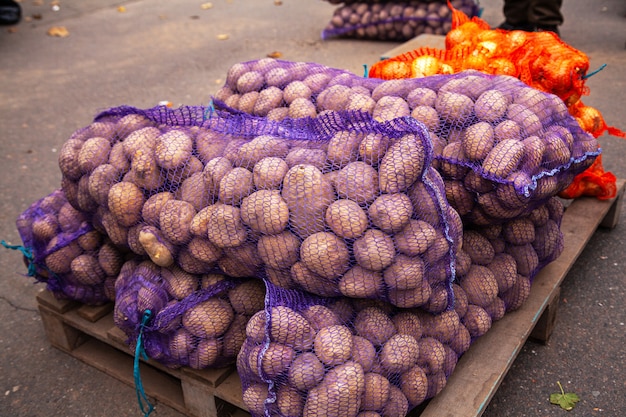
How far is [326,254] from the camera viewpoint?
1989 mm

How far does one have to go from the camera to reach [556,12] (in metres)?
5.93

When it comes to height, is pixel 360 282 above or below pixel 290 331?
above

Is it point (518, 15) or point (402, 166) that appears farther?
point (518, 15)

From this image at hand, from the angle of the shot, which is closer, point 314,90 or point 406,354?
point 406,354

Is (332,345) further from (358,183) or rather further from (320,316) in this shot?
(358,183)

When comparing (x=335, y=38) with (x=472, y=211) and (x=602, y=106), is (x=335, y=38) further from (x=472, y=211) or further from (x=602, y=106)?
(x=472, y=211)

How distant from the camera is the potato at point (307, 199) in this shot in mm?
2035

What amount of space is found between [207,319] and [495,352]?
1.07m

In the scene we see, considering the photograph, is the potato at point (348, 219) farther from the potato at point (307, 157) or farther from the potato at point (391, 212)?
the potato at point (307, 157)

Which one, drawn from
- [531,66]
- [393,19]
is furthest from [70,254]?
[393,19]

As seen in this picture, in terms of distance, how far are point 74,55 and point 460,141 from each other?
18.3 ft

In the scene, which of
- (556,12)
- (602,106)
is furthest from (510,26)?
(602,106)

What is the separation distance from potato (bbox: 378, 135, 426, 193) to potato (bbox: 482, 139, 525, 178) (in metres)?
0.33

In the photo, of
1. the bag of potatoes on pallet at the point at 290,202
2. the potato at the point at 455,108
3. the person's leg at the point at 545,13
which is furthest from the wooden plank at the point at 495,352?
the person's leg at the point at 545,13
